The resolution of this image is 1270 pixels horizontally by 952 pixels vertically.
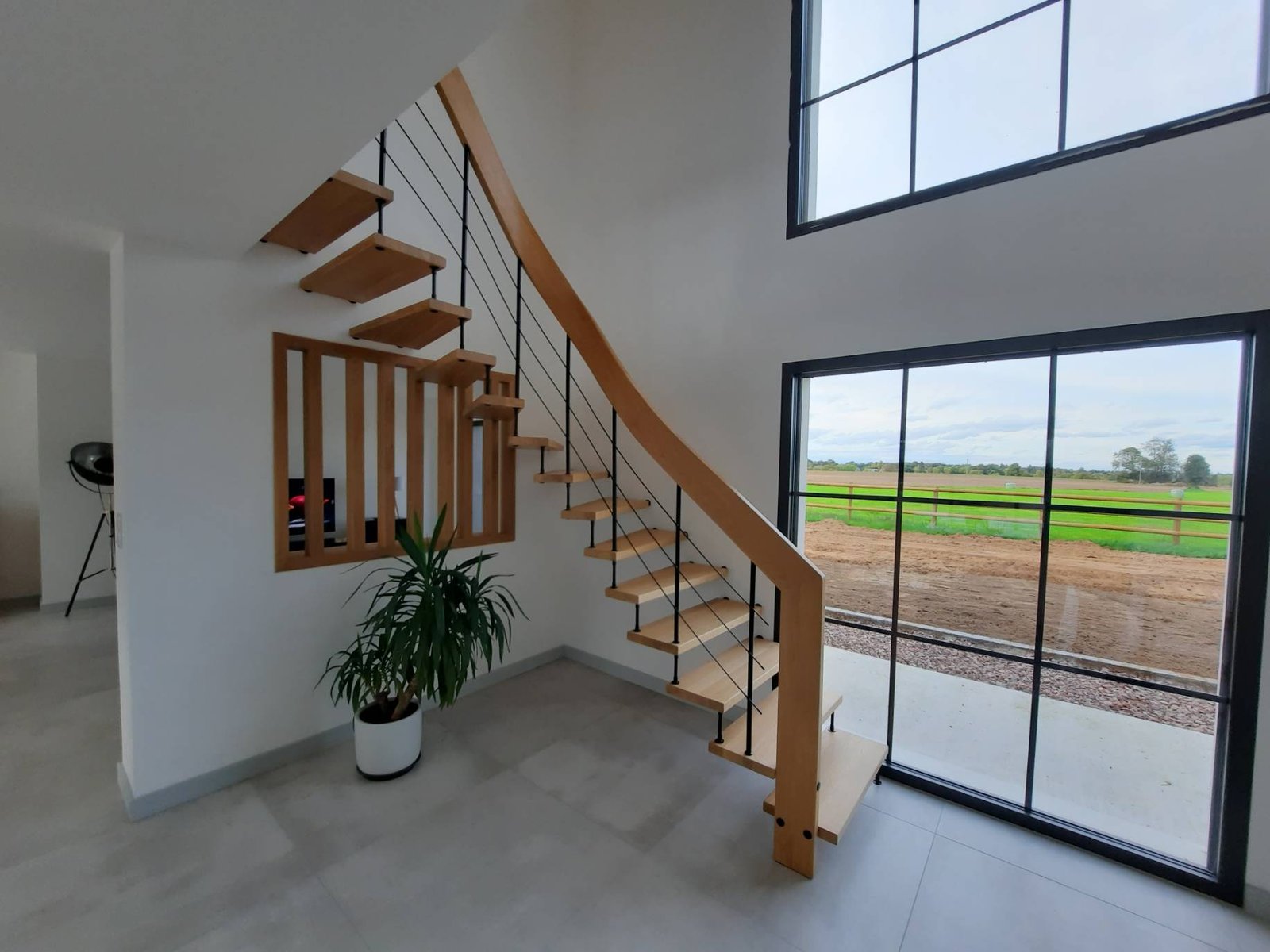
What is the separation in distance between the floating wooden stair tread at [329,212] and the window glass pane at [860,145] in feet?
7.07

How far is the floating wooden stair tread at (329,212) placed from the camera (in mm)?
1728

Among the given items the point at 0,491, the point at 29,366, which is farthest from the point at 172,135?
the point at 0,491

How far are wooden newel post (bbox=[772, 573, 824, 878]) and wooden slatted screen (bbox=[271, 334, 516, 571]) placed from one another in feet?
6.00

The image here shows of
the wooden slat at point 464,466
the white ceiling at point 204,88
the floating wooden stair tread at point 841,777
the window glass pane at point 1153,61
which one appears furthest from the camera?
the wooden slat at point 464,466

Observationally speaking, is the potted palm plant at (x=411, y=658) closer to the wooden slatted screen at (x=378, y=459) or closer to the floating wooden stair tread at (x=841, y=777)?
the wooden slatted screen at (x=378, y=459)

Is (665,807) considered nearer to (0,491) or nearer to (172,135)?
(172,135)

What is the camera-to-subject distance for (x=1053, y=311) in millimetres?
1969

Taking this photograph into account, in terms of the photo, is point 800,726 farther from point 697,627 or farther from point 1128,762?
point 1128,762

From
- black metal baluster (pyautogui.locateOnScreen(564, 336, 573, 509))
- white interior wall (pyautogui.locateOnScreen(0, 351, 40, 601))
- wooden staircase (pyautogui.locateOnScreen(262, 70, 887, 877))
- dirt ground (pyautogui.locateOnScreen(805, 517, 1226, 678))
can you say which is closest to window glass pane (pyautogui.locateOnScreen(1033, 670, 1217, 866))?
dirt ground (pyautogui.locateOnScreen(805, 517, 1226, 678))

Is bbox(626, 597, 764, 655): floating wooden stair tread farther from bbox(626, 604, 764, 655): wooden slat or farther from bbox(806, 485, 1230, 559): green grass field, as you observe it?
bbox(806, 485, 1230, 559): green grass field

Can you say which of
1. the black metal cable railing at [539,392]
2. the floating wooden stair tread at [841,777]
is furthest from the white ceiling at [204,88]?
the floating wooden stair tread at [841,777]

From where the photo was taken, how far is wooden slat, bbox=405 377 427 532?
113 inches

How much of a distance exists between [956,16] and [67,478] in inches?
298

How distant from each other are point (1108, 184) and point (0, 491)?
852cm
